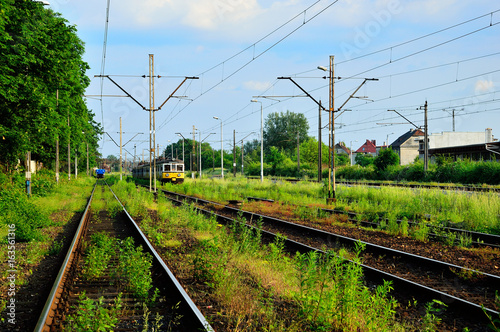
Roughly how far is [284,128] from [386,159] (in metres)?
75.8

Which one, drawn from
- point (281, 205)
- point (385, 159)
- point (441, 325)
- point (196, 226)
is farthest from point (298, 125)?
point (441, 325)

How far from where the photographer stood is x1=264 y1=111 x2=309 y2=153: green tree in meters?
119

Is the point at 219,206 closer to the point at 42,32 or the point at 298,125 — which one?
the point at 42,32

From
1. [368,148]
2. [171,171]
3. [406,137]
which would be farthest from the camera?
[368,148]

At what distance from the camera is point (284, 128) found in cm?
12225

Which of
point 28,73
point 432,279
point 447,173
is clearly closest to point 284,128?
point 447,173

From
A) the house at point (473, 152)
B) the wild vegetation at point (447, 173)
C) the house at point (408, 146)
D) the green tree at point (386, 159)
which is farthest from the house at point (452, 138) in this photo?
the wild vegetation at point (447, 173)

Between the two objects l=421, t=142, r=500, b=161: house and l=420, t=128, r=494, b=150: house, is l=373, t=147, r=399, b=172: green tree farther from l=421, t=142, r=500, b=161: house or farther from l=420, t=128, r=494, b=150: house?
l=420, t=128, r=494, b=150: house

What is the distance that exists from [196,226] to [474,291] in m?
8.83

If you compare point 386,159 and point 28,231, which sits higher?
point 386,159

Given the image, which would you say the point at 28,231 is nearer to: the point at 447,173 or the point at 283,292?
the point at 283,292

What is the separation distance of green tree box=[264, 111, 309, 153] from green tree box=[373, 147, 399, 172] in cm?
6953

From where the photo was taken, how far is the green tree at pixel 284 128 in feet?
391

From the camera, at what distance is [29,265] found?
8500 mm
